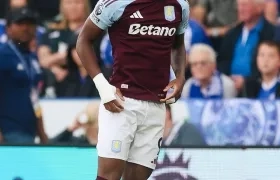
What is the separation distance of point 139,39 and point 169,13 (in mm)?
265

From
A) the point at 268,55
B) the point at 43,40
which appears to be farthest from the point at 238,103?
the point at 43,40

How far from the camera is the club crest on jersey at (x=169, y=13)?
5.62m

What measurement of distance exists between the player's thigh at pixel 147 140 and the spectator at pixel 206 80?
4009mm

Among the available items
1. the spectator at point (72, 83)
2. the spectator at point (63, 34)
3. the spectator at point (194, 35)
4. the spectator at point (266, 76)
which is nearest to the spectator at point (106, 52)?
the spectator at point (72, 83)

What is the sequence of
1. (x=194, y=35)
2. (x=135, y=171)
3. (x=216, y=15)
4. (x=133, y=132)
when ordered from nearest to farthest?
1. (x=133, y=132)
2. (x=135, y=171)
3. (x=194, y=35)
4. (x=216, y=15)

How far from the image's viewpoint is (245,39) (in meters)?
10.3

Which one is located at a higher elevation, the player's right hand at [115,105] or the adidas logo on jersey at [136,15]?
the adidas logo on jersey at [136,15]

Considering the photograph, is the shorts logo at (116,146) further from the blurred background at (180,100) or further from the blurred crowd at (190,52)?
the blurred crowd at (190,52)

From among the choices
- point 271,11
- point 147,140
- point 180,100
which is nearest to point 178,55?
point 147,140

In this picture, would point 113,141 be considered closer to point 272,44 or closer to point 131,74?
point 131,74

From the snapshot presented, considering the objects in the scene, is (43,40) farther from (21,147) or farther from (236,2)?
(21,147)

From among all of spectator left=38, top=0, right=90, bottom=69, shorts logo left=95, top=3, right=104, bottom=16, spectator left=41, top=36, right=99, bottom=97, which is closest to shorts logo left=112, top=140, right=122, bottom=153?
shorts logo left=95, top=3, right=104, bottom=16

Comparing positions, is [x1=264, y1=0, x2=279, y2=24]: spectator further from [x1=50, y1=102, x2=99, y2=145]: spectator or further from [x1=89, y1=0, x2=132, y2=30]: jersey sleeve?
[x1=89, y1=0, x2=132, y2=30]: jersey sleeve

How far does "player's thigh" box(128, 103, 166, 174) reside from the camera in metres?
5.66
